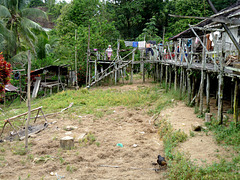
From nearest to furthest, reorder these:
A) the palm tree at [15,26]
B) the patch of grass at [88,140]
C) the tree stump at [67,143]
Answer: the tree stump at [67,143] < the patch of grass at [88,140] < the palm tree at [15,26]

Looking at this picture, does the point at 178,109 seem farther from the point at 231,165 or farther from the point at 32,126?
the point at 32,126

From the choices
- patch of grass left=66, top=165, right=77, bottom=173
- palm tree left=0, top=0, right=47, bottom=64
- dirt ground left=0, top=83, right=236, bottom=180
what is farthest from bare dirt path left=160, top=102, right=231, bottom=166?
palm tree left=0, top=0, right=47, bottom=64

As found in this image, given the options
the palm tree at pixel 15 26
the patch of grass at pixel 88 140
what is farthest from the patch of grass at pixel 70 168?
the palm tree at pixel 15 26

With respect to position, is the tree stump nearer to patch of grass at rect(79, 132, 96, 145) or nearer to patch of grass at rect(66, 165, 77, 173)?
patch of grass at rect(79, 132, 96, 145)

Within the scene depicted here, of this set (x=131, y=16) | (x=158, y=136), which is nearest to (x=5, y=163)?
(x=158, y=136)

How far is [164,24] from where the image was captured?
3133 centimetres

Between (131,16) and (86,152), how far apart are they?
25707 mm

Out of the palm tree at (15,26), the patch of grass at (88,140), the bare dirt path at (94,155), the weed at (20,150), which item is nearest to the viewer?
the bare dirt path at (94,155)

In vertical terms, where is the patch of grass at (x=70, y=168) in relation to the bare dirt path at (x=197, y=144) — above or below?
below

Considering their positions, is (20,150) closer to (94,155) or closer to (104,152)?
(94,155)

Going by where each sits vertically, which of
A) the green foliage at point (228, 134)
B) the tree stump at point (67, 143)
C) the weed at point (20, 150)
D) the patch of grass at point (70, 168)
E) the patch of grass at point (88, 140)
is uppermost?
the green foliage at point (228, 134)

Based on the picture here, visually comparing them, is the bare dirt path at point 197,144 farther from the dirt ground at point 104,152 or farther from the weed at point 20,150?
the weed at point 20,150

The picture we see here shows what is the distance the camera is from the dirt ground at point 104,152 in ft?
19.7

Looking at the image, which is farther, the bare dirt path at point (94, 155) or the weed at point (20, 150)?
the weed at point (20, 150)
